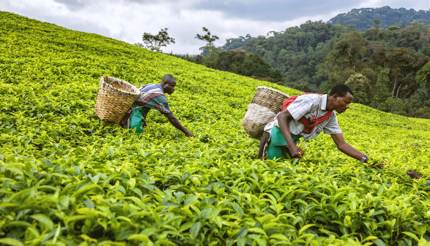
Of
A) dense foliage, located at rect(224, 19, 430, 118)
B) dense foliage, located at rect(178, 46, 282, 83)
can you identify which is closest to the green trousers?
dense foliage, located at rect(224, 19, 430, 118)

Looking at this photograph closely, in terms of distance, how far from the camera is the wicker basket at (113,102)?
6.48 m

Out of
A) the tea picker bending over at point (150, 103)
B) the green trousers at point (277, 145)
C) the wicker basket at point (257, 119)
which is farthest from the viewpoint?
the tea picker bending over at point (150, 103)

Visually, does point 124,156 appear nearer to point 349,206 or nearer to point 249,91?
point 349,206

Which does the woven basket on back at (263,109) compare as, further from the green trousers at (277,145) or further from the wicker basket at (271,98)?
the green trousers at (277,145)

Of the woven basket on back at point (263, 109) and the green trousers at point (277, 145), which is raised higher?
the woven basket on back at point (263, 109)

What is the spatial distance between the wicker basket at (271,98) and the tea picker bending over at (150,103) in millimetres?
1505

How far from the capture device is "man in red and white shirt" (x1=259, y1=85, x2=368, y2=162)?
15.1ft

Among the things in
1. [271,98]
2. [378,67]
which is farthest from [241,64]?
[271,98]

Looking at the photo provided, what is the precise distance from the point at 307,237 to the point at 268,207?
0.48 meters

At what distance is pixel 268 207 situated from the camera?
2867 mm

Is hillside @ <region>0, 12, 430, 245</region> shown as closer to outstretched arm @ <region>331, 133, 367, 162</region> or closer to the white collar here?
outstretched arm @ <region>331, 133, 367, 162</region>

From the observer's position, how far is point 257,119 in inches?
207

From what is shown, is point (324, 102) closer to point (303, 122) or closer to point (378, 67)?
point (303, 122)

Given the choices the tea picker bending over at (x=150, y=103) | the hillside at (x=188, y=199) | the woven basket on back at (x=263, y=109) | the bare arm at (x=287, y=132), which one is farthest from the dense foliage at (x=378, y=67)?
the hillside at (x=188, y=199)
